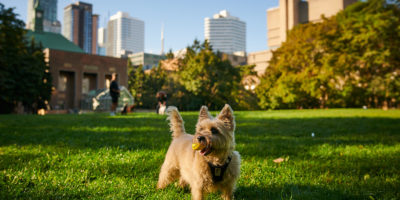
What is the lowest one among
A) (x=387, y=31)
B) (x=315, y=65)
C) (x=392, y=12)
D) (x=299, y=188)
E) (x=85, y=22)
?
(x=299, y=188)

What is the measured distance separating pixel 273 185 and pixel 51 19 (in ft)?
731

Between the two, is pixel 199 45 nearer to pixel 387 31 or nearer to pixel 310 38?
pixel 310 38

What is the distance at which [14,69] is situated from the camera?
2553cm

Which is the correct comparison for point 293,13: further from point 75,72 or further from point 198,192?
point 198,192

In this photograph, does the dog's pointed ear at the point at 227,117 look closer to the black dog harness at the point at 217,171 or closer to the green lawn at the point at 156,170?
Answer: the black dog harness at the point at 217,171

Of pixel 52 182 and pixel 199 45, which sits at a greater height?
pixel 199 45

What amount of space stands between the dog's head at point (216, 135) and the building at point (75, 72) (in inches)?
1479

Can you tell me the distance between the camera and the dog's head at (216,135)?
2.27 meters

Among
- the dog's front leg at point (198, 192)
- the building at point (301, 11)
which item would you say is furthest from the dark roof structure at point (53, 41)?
the dog's front leg at point (198, 192)

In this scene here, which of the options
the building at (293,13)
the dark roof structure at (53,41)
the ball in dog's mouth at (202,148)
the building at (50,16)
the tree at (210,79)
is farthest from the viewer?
the building at (50,16)

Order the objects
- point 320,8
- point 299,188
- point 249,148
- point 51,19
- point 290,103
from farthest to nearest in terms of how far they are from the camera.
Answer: point 51,19
point 320,8
point 290,103
point 249,148
point 299,188

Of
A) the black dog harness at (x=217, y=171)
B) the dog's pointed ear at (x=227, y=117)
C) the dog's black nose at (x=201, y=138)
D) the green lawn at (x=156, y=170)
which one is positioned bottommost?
the green lawn at (x=156, y=170)

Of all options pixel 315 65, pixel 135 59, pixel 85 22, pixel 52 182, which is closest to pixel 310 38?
pixel 315 65

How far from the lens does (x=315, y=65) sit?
99.1 ft
